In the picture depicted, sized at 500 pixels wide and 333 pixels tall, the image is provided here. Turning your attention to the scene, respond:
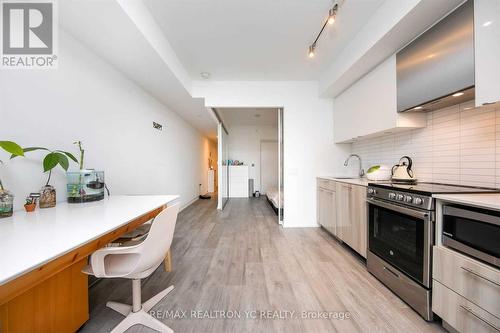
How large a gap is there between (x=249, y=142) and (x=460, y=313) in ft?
19.8

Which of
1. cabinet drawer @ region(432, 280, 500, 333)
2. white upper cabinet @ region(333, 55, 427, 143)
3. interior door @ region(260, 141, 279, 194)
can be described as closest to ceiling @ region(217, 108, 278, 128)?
interior door @ region(260, 141, 279, 194)

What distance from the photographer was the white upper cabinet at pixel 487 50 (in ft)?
3.77

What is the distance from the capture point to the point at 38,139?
1.45 meters

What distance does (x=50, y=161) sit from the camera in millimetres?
1311

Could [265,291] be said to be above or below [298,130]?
below

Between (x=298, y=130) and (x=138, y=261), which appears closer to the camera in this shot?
(x=138, y=261)

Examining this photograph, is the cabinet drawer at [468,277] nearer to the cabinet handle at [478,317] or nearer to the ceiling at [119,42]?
the cabinet handle at [478,317]

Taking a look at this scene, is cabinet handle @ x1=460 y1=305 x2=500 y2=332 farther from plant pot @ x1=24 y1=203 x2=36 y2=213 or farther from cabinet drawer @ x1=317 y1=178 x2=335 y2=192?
plant pot @ x1=24 y1=203 x2=36 y2=213

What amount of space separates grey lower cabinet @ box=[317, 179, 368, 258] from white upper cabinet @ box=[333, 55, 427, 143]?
30.3 inches

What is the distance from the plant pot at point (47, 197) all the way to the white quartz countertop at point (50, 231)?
4cm

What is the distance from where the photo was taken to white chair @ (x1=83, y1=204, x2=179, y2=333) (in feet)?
3.47

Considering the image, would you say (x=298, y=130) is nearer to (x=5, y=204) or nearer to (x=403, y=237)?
(x=403, y=237)

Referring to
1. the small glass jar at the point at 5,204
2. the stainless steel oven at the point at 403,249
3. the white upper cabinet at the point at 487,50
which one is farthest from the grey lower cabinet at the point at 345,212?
the small glass jar at the point at 5,204

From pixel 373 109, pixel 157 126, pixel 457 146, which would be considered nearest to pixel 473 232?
pixel 457 146
